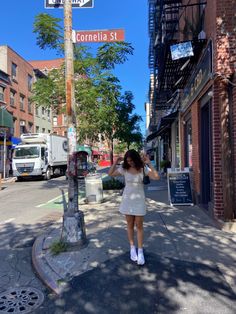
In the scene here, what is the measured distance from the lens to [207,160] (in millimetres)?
9406

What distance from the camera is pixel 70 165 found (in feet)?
19.2

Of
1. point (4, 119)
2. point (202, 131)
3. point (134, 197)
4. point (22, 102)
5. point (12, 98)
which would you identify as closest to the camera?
point (134, 197)

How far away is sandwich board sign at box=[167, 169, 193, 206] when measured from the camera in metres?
10.1

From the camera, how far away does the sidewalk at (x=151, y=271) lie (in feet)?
12.9

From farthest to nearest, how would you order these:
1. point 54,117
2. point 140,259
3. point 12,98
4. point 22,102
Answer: point 54,117
point 22,102
point 12,98
point 140,259

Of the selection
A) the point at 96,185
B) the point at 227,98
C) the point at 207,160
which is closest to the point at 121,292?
the point at 227,98

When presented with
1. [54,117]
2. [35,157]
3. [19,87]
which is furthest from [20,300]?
[54,117]

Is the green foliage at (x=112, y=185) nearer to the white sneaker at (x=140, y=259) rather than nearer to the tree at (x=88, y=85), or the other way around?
the tree at (x=88, y=85)

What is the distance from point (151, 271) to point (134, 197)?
1067 mm

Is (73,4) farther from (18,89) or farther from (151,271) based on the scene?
(18,89)

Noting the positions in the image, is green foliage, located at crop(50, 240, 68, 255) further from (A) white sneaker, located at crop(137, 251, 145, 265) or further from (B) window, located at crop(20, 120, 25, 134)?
(B) window, located at crop(20, 120, 25, 134)

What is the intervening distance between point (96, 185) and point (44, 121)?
34.5 metres

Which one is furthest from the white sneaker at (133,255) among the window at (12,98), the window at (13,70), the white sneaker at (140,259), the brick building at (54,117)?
the window at (13,70)

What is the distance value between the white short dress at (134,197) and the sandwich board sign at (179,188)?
16.8ft
